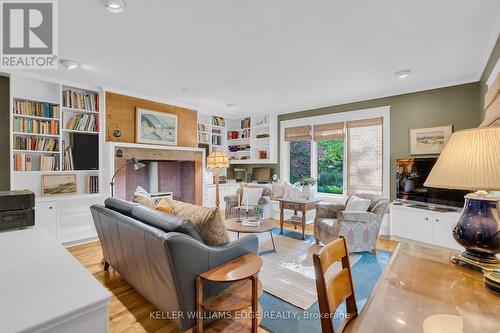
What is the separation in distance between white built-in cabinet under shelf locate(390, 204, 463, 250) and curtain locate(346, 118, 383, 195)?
0.84 metres

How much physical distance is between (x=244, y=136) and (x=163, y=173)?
7.67 ft

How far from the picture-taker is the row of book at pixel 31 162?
3.34m

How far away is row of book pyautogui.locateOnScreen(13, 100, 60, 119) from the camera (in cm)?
333

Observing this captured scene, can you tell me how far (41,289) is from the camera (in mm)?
902

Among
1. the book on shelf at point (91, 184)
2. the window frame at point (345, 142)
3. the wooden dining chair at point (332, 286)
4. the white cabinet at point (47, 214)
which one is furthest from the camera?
the window frame at point (345, 142)

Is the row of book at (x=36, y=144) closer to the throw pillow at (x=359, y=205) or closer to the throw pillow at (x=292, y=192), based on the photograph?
the throw pillow at (x=292, y=192)

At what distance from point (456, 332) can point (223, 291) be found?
1492 mm

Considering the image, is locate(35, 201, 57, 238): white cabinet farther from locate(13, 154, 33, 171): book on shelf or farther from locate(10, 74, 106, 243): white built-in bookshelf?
locate(13, 154, 33, 171): book on shelf

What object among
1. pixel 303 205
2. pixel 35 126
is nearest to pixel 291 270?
pixel 303 205

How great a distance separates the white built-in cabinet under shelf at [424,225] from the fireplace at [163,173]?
376 centimetres

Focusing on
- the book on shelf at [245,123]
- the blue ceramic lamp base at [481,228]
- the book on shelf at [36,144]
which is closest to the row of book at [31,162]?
the book on shelf at [36,144]

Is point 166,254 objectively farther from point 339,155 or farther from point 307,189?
point 339,155

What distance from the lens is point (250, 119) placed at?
6293mm

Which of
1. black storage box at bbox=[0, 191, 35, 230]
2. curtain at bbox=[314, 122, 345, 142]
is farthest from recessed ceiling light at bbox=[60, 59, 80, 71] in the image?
curtain at bbox=[314, 122, 345, 142]
